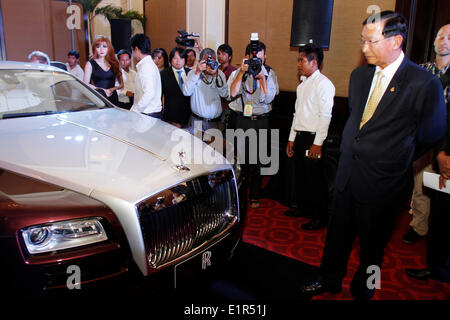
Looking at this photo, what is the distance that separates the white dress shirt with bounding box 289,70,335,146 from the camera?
111 inches

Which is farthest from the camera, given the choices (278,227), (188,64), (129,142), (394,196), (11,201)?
(188,64)

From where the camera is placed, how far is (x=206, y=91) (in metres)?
3.62

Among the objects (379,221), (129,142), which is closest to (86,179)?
(129,142)

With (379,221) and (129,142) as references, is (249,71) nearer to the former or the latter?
(129,142)

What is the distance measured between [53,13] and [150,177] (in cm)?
970

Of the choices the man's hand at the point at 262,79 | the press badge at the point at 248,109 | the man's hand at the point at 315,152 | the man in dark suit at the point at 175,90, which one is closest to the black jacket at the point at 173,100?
the man in dark suit at the point at 175,90

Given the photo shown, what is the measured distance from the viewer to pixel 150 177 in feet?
5.26

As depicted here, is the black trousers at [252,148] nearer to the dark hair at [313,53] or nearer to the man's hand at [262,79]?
the man's hand at [262,79]

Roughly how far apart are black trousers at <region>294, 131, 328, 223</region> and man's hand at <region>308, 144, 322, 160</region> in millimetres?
104

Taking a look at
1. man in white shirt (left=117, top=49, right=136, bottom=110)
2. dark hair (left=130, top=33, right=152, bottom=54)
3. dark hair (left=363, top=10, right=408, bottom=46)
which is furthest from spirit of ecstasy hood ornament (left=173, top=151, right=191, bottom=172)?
man in white shirt (left=117, top=49, right=136, bottom=110)

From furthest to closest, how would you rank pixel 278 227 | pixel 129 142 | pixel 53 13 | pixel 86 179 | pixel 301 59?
pixel 53 13
pixel 278 227
pixel 301 59
pixel 129 142
pixel 86 179

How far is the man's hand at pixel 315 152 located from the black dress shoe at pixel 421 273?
1.05 m

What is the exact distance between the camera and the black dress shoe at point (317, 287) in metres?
2.11

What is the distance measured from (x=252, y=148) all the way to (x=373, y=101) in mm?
1807
